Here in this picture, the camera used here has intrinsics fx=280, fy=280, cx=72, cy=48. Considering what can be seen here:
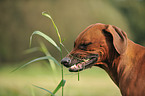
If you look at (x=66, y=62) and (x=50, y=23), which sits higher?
(x=66, y=62)

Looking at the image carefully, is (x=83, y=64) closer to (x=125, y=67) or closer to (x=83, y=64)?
(x=83, y=64)

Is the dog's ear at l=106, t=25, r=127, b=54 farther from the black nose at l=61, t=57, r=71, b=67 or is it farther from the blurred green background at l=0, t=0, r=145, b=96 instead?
the blurred green background at l=0, t=0, r=145, b=96

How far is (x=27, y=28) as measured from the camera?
5074mm

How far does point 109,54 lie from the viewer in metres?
1.99

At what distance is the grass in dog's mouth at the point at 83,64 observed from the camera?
1.93 meters

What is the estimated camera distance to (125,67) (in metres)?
1.92

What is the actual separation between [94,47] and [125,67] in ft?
0.84

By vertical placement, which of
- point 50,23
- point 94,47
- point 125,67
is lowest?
point 50,23

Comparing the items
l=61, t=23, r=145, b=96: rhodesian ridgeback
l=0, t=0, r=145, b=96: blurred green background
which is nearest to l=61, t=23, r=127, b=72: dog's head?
l=61, t=23, r=145, b=96: rhodesian ridgeback

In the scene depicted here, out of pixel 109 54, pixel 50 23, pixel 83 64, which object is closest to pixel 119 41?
pixel 109 54

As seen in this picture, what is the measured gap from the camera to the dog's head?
1938 mm

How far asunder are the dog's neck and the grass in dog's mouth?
130mm

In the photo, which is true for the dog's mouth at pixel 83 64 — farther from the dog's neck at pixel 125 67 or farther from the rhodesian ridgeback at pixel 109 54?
the dog's neck at pixel 125 67

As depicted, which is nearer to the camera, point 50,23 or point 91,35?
point 91,35
